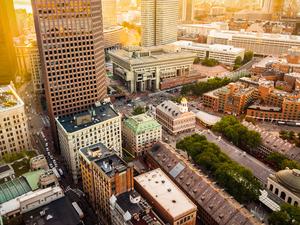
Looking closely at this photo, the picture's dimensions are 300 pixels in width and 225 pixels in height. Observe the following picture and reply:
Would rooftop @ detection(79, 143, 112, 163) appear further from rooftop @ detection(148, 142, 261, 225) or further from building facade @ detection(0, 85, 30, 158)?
building facade @ detection(0, 85, 30, 158)

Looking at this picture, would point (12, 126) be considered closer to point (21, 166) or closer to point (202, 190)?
point (21, 166)

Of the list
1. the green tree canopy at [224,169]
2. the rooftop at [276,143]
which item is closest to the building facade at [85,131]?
the green tree canopy at [224,169]

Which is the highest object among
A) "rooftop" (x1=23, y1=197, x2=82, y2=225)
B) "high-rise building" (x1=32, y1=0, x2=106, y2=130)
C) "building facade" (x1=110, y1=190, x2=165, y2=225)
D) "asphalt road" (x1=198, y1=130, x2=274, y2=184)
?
"high-rise building" (x1=32, y1=0, x2=106, y2=130)

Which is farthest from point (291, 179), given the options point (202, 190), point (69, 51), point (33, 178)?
point (69, 51)

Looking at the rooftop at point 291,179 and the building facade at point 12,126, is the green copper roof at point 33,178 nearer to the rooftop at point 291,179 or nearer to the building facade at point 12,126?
the building facade at point 12,126

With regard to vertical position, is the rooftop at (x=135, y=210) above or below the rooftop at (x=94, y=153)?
below

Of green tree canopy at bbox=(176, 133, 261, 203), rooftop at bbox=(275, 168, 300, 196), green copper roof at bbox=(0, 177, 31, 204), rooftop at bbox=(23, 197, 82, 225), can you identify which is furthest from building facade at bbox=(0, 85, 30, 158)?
rooftop at bbox=(275, 168, 300, 196)
